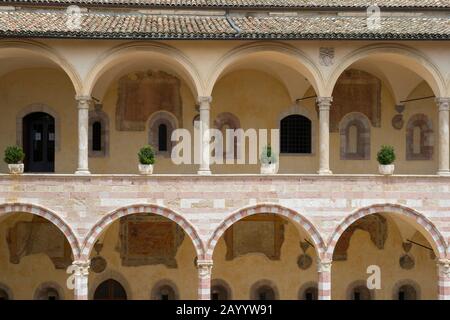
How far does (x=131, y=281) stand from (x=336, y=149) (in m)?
7.25

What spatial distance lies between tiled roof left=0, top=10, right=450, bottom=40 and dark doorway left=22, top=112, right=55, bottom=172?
9.86ft

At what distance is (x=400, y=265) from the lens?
1709cm

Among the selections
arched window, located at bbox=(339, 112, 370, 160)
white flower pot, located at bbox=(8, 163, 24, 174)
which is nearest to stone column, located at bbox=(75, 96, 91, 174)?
white flower pot, located at bbox=(8, 163, 24, 174)

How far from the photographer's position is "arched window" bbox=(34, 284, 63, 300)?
16453 mm

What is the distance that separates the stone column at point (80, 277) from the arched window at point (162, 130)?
173 inches

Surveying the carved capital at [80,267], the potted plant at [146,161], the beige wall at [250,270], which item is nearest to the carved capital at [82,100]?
the potted plant at [146,161]

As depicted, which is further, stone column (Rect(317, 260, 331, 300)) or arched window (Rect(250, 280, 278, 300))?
arched window (Rect(250, 280, 278, 300))

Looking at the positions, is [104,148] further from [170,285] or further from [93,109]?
[170,285]

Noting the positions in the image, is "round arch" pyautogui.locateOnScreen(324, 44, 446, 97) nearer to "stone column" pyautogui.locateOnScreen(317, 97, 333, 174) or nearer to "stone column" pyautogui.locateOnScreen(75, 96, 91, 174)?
"stone column" pyautogui.locateOnScreen(317, 97, 333, 174)

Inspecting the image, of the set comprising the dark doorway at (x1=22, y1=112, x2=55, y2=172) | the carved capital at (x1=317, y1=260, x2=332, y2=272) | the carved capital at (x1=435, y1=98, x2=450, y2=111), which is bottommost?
the carved capital at (x1=317, y1=260, x2=332, y2=272)

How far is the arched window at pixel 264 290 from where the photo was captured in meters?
16.8

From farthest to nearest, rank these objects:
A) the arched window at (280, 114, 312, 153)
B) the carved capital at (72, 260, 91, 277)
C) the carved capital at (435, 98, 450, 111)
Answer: the arched window at (280, 114, 312, 153) → the carved capital at (435, 98, 450, 111) → the carved capital at (72, 260, 91, 277)

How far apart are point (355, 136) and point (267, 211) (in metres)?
4.67
